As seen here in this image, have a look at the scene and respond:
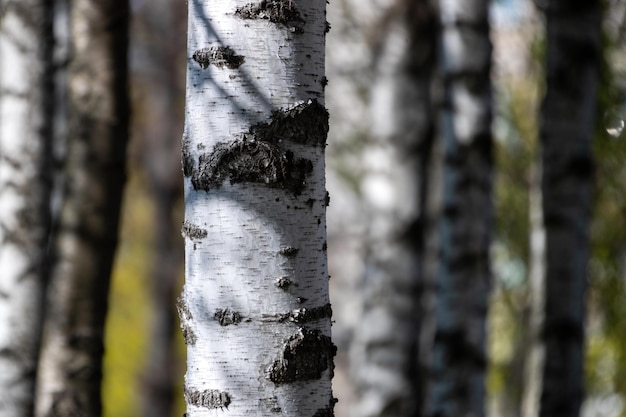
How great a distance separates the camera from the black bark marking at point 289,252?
6.26ft

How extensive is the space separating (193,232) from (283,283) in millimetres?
226

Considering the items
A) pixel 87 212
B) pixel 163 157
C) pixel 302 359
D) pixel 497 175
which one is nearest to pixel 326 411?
pixel 302 359

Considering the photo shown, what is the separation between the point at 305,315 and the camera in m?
1.93

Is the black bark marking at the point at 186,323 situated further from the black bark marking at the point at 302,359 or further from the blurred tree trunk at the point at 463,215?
the blurred tree trunk at the point at 463,215

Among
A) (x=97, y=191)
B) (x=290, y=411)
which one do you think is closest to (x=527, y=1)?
(x=97, y=191)

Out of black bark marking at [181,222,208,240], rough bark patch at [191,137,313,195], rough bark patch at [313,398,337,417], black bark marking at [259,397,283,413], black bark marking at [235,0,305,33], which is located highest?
black bark marking at [235,0,305,33]

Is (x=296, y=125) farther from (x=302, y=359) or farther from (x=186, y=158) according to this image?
(x=302, y=359)

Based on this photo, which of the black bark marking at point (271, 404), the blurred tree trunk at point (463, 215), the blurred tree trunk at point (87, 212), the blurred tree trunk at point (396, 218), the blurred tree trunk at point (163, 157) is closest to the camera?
the black bark marking at point (271, 404)

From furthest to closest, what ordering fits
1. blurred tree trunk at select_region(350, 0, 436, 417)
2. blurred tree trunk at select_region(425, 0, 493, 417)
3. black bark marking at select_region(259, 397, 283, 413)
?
blurred tree trunk at select_region(350, 0, 436, 417) → blurred tree trunk at select_region(425, 0, 493, 417) → black bark marking at select_region(259, 397, 283, 413)

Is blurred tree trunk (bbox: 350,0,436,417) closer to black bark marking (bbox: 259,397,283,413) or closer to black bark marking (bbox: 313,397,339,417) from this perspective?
black bark marking (bbox: 313,397,339,417)

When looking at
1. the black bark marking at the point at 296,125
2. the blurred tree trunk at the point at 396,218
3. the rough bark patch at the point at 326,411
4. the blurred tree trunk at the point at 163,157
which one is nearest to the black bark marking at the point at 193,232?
the black bark marking at the point at 296,125

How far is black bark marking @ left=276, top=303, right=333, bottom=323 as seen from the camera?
1904 mm

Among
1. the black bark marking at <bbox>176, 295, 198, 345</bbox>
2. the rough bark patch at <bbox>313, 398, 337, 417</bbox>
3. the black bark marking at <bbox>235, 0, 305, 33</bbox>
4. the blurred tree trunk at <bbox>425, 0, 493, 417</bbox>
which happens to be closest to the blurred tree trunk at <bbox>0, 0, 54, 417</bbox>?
the black bark marking at <bbox>176, 295, 198, 345</bbox>

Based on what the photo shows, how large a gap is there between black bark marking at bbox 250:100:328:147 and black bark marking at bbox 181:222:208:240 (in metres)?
0.23
